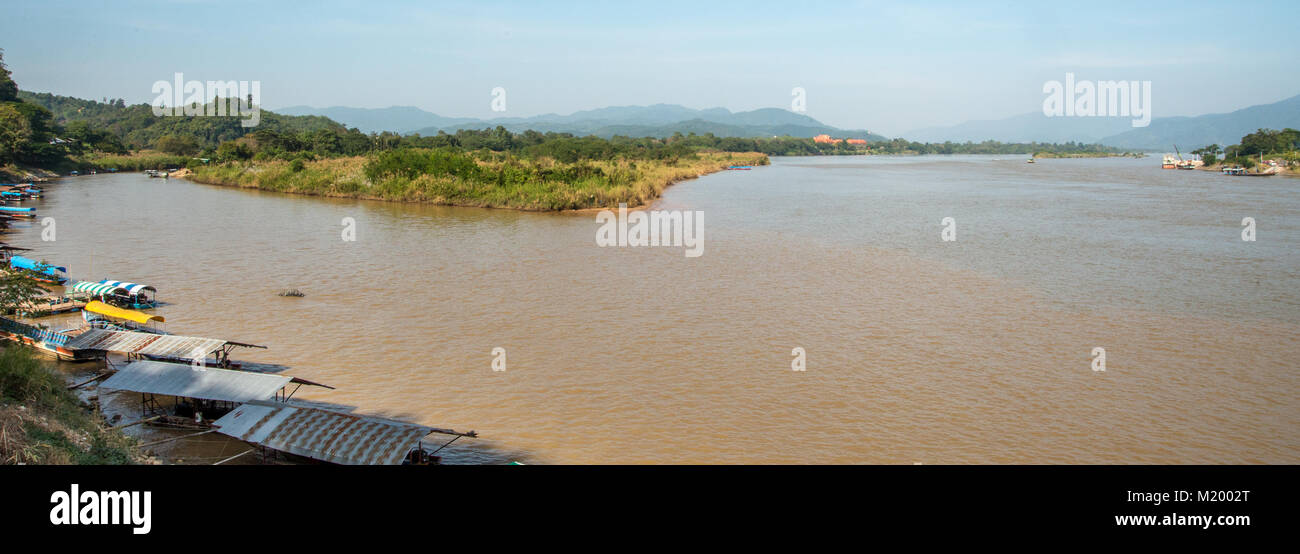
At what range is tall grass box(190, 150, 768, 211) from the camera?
1120 inches

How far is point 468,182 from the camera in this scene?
29.6 meters

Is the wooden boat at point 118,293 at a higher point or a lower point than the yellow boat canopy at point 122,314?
higher

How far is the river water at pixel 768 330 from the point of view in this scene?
7.96 m

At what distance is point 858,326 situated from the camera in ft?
39.7

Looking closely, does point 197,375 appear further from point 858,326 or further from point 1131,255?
point 1131,255

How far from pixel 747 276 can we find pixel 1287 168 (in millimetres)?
56099

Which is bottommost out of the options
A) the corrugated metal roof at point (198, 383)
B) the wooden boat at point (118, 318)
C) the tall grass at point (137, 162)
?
the corrugated metal roof at point (198, 383)

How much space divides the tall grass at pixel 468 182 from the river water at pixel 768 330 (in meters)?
4.29

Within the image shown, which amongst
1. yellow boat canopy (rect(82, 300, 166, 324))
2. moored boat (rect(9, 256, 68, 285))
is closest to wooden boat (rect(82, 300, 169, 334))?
yellow boat canopy (rect(82, 300, 166, 324))

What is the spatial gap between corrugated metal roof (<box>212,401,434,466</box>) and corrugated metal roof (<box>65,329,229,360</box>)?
2112mm

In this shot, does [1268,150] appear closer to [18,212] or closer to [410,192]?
[410,192]

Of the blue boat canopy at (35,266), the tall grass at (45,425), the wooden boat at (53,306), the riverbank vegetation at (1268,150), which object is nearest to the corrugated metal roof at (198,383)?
the tall grass at (45,425)

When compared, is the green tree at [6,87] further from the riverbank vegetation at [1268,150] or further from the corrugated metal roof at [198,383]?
the riverbank vegetation at [1268,150]

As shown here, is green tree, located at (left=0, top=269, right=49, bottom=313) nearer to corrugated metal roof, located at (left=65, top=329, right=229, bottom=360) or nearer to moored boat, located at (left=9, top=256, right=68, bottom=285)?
corrugated metal roof, located at (left=65, top=329, right=229, bottom=360)
